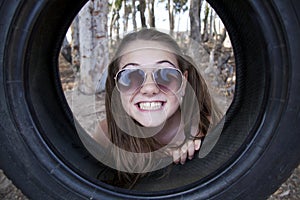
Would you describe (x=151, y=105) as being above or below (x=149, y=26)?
below

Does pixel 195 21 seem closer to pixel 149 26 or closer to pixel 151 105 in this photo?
pixel 149 26

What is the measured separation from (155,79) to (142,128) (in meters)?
0.39

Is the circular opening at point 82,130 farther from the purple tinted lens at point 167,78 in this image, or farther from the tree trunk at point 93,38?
the tree trunk at point 93,38

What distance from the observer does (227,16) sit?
1.91m

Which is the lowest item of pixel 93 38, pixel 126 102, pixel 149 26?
pixel 126 102

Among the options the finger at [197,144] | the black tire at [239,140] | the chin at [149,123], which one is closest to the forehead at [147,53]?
the chin at [149,123]

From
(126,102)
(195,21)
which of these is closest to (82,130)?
(126,102)

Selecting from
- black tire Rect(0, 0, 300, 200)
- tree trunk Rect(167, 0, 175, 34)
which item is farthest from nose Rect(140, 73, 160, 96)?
tree trunk Rect(167, 0, 175, 34)

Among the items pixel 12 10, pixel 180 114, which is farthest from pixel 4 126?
pixel 180 114

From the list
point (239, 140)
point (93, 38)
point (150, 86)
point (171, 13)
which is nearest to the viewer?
point (239, 140)

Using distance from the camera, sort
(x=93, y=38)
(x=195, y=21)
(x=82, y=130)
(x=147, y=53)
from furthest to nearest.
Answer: (x=93, y=38)
(x=195, y=21)
(x=82, y=130)
(x=147, y=53)

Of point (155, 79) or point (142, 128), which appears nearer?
point (155, 79)

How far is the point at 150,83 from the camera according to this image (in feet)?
6.01

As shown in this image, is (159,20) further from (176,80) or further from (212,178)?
(212,178)
